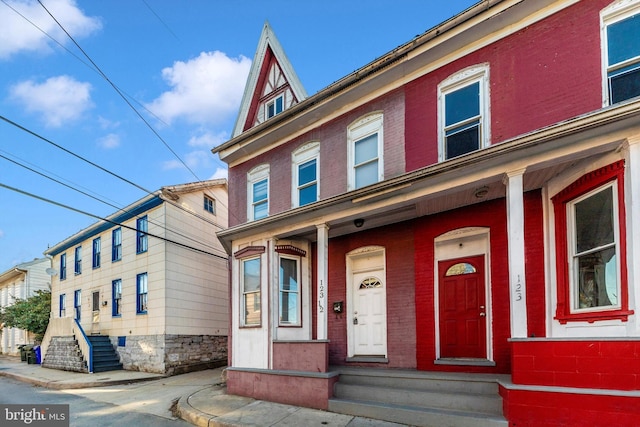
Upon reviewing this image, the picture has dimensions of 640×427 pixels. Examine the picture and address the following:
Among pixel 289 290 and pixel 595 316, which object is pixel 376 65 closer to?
pixel 289 290

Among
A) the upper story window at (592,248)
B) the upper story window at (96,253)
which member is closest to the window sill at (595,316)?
the upper story window at (592,248)

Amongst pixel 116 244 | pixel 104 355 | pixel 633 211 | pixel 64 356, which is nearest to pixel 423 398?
pixel 633 211

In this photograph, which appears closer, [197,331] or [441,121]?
[441,121]

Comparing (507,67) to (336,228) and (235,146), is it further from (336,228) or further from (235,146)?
(235,146)

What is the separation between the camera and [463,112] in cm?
739

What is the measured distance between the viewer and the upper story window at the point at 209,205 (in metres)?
17.5

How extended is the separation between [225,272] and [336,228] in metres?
10.3

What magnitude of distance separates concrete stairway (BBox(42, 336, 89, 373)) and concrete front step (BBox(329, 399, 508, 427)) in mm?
12291

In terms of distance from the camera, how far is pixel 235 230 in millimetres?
10344

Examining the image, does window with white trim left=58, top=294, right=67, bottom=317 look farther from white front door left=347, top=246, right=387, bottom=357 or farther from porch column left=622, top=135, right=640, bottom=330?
porch column left=622, top=135, right=640, bottom=330

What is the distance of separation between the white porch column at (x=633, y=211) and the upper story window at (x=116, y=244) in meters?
18.0

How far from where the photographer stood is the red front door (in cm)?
761

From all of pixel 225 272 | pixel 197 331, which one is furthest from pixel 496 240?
pixel 225 272

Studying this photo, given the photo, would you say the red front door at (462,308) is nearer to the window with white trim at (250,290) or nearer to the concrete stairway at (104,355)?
the window with white trim at (250,290)
